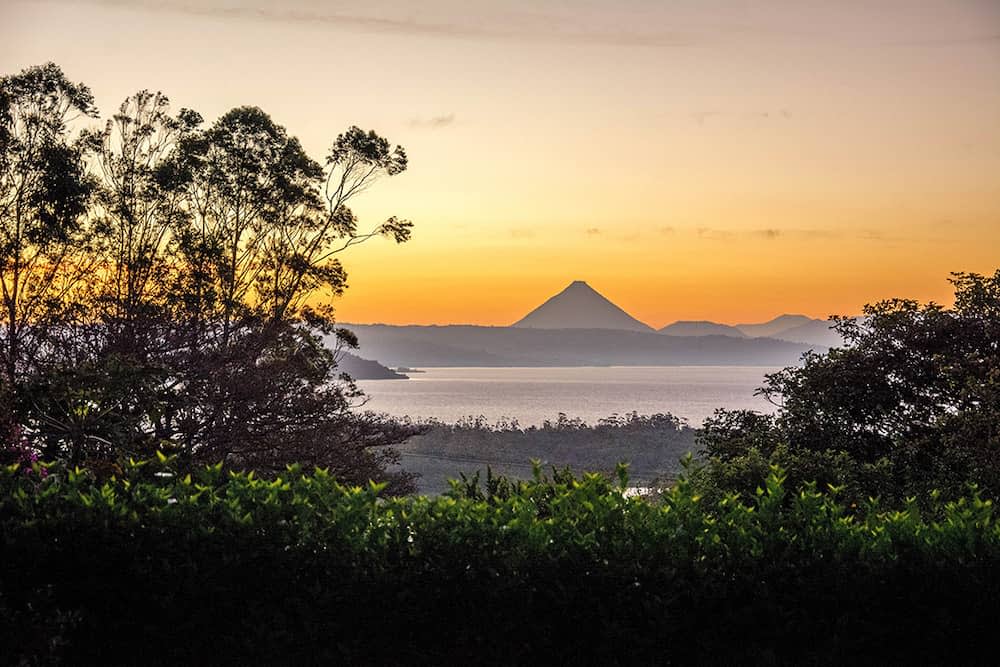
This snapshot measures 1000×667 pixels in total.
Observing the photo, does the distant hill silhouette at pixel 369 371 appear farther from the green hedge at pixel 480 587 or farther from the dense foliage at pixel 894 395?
the green hedge at pixel 480 587

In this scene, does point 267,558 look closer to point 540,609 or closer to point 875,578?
point 540,609

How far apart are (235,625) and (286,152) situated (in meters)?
17.2

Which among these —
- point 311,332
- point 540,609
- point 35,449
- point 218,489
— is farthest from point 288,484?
point 311,332

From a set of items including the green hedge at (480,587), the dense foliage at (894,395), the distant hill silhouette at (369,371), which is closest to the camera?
the green hedge at (480,587)

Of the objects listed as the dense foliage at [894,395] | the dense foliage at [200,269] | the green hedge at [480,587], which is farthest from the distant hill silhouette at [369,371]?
the green hedge at [480,587]

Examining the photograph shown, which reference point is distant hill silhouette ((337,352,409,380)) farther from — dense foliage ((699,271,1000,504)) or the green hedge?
the green hedge

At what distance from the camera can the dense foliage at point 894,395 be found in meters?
11.2

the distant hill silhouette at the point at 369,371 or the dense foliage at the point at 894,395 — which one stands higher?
the dense foliage at the point at 894,395

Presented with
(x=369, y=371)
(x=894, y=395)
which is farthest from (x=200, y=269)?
(x=369, y=371)

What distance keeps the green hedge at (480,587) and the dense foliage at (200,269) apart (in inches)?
388

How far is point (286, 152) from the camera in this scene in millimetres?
21031

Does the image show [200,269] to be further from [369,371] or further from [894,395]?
[369,371]

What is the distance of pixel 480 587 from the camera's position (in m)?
5.12

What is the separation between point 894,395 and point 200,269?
14750 mm
